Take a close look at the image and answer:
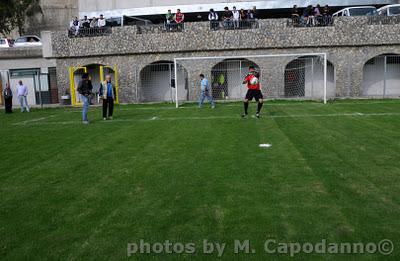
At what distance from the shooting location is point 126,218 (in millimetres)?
5652

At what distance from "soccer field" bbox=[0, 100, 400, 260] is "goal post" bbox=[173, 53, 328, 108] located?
1531 centimetres

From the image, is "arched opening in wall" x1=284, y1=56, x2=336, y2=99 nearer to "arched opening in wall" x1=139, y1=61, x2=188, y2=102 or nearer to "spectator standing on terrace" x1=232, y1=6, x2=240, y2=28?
"spectator standing on terrace" x1=232, y1=6, x2=240, y2=28

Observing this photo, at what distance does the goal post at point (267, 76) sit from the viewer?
2766 centimetres

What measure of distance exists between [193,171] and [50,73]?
28239 mm

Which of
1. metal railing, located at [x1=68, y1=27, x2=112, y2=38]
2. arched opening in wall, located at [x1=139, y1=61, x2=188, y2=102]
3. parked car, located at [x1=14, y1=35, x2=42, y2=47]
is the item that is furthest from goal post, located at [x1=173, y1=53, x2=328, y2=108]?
parked car, located at [x1=14, y1=35, x2=42, y2=47]

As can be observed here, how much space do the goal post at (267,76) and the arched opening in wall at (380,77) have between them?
7.33 feet

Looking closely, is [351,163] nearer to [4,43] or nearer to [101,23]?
[101,23]

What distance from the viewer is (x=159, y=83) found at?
29188mm

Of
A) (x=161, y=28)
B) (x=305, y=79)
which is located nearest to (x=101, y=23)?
(x=161, y=28)

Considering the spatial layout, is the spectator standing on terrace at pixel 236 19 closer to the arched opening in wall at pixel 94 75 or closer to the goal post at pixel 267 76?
the goal post at pixel 267 76

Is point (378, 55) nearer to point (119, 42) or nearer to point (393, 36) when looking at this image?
point (393, 36)

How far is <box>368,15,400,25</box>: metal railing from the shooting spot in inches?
1048

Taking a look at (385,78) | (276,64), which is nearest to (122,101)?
(276,64)

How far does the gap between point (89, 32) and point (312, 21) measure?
14454mm
